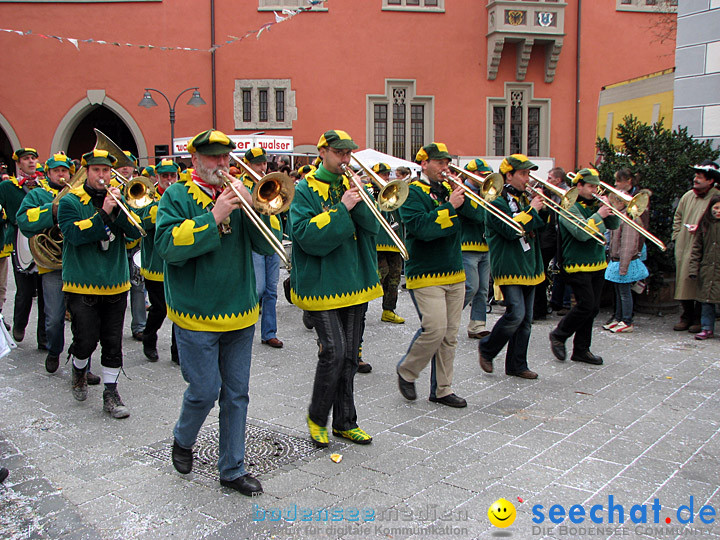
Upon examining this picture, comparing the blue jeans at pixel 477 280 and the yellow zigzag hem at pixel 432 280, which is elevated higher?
the yellow zigzag hem at pixel 432 280

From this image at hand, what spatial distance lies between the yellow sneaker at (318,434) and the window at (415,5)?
65.7ft

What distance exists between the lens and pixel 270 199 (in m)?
3.95

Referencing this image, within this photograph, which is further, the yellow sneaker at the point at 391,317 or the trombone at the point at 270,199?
the yellow sneaker at the point at 391,317

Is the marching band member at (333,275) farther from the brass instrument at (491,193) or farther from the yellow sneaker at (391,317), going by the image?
the yellow sneaker at (391,317)

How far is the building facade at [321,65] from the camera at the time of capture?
21922 millimetres

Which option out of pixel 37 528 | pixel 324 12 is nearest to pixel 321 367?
pixel 37 528

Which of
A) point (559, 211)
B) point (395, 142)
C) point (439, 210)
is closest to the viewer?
point (439, 210)

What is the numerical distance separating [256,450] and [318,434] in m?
0.43

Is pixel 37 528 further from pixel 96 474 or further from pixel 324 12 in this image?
pixel 324 12

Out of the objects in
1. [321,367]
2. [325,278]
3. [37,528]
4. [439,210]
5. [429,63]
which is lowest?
[37,528]

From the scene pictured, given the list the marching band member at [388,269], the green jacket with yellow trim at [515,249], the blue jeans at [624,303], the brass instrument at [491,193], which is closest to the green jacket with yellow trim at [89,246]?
the brass instrument at [491,193]

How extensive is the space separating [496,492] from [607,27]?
2340cm

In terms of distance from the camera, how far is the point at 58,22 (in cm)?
2181

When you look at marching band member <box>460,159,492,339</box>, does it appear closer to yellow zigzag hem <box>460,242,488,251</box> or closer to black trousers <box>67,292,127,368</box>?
yellow zigzag hem <box>460,242,488,251</box>
